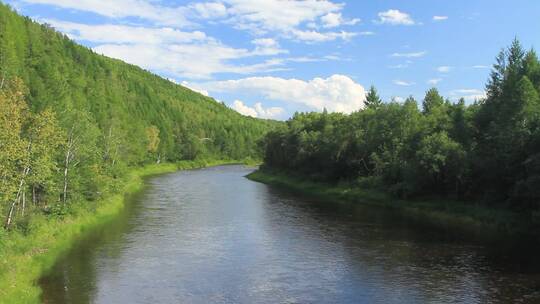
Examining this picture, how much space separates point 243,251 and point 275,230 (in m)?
10.1

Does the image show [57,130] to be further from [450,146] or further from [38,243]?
[450,146]

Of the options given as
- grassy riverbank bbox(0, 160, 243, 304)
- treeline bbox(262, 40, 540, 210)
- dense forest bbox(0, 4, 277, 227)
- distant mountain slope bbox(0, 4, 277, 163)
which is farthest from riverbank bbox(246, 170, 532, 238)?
distant mountain slope bbox(0, 4, 277, 163)

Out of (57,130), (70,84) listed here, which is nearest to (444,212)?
(57,130)

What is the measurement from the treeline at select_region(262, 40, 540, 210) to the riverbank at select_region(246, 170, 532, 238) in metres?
1.68

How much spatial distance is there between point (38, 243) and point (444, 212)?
4464 centimetres

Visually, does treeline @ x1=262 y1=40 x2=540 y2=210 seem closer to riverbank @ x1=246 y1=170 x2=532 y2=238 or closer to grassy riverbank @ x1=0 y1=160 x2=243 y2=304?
riverbank @ x1=246 y1=170 x2=532 y2=238

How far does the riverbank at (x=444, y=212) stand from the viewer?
5200 cm

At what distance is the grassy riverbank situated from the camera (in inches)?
1164

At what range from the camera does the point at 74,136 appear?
54.2 meters

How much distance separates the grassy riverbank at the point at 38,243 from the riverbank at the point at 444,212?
35.2 m

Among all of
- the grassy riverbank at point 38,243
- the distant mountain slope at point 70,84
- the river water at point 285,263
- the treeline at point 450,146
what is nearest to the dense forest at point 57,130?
the distant mountain slope at point 70,84

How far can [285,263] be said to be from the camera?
3928cm

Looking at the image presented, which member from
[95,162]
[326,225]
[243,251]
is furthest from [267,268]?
[95,162]

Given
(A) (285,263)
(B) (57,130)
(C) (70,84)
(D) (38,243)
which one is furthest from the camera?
(C) (70,84)
